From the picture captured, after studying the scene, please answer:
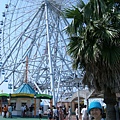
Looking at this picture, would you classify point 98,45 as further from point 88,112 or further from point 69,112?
point 69,112

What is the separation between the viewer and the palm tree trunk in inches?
404

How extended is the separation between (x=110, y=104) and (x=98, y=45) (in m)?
2.20

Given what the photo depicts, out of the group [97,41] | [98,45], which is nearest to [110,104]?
[98,45]

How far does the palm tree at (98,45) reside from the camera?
10.5 m

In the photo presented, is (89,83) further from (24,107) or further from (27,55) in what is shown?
(27,55)

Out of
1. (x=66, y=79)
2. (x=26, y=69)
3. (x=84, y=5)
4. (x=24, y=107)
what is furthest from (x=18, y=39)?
(x=84, y=5)

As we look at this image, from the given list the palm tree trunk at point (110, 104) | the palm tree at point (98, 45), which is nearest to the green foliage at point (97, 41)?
the palm tree at point (98, 45)

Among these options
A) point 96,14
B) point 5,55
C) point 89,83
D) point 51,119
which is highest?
point 5,55

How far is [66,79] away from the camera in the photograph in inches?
1742

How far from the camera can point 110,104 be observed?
10.7 m

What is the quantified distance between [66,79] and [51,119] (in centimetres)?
1994

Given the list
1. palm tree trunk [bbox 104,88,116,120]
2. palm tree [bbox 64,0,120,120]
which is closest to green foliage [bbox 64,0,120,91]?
palm tree [bbox 64,0,120,120]

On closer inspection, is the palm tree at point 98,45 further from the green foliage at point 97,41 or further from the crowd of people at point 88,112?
the crowd of people at point 88,112

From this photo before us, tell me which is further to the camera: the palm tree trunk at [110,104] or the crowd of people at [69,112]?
the palm tree trunk at [110,104]
